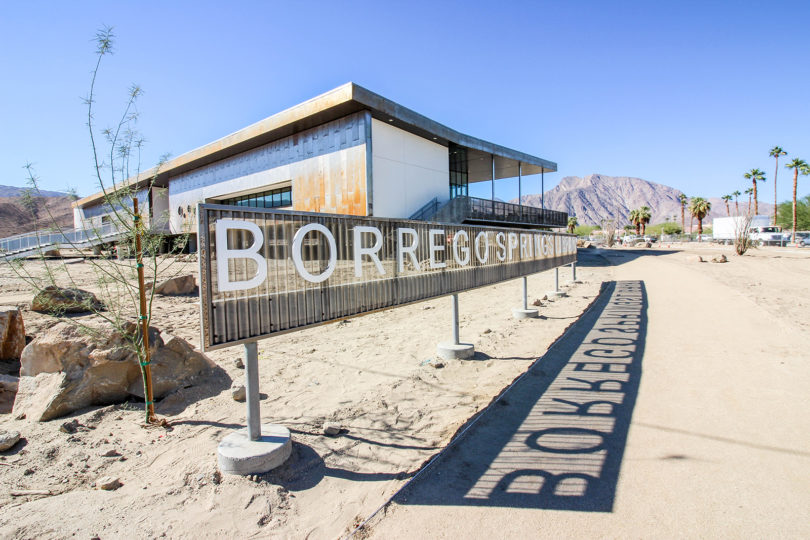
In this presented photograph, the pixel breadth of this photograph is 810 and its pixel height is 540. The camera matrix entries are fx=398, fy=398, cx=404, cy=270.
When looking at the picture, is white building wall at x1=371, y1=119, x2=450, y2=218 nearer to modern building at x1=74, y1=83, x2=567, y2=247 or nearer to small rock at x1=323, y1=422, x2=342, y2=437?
modern building at x1=74, y1=83, x2=567, y2=247

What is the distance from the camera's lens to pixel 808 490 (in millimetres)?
2865

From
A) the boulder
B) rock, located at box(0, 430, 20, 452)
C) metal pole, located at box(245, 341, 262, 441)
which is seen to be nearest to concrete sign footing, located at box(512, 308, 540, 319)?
the boulder

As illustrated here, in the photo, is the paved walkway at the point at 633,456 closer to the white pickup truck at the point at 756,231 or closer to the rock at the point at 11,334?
the rock at the point at 11,334

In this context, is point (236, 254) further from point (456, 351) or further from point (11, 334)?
point (11, 334)

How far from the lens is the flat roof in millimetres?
18844

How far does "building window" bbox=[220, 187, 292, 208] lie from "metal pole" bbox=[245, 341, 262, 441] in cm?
2390

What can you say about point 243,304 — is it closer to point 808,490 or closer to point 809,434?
point 808,490

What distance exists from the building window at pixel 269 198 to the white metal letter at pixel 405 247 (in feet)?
72.0

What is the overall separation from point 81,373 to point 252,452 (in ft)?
9.07

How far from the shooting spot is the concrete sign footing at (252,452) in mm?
3125

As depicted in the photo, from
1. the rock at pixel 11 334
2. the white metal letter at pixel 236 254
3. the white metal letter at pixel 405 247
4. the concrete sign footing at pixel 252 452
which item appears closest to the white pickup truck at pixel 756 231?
the white metal letter at pixel 405 247

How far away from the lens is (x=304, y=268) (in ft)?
12.8

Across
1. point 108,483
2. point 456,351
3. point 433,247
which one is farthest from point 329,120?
point 108,483

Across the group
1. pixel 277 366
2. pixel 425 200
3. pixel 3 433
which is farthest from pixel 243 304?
pixel 425 200
